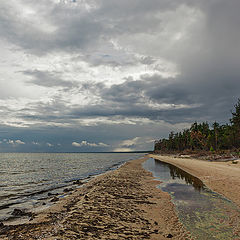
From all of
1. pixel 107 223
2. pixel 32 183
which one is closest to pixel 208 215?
pixel 107 223

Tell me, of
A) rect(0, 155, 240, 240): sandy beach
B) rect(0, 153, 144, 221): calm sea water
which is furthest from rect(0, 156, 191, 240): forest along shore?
rect(0, 153, 144, 221): calm sea water

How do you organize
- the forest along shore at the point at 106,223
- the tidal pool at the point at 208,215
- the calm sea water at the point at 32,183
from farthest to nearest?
1. the calm sea water at the point at 32,183
2. the tidal pool at the point at 208,215
3. the forest along shore at the point at 106,223

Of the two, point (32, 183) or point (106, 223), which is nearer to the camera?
point (106, 223)

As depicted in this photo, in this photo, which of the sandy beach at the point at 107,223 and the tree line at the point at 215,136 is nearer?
the sandy beach at the point at 107,223

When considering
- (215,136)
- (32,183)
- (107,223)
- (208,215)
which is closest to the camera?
(107,223)

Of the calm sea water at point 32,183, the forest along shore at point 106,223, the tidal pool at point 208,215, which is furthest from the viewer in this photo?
the calm sea water at point 32,183

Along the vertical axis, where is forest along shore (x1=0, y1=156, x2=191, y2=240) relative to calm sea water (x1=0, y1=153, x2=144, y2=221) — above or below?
above

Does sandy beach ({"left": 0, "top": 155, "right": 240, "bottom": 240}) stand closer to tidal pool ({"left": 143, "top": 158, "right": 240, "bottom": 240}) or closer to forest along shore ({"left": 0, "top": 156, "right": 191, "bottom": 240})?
forest along shore ({"left": 0, "top": 156, "right": 191, "bottom": 240})

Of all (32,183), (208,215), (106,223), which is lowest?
(32,183)

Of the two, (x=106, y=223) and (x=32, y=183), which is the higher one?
(x=106, y=223)

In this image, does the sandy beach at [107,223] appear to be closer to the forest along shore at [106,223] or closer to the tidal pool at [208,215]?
the forest along shore at [106,223]

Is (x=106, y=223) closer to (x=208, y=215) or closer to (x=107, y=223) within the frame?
(x=107, y=223)

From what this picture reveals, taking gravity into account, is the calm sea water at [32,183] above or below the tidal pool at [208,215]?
below

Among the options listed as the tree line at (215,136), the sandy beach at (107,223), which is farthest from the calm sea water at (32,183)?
the tree line at (215,136)
